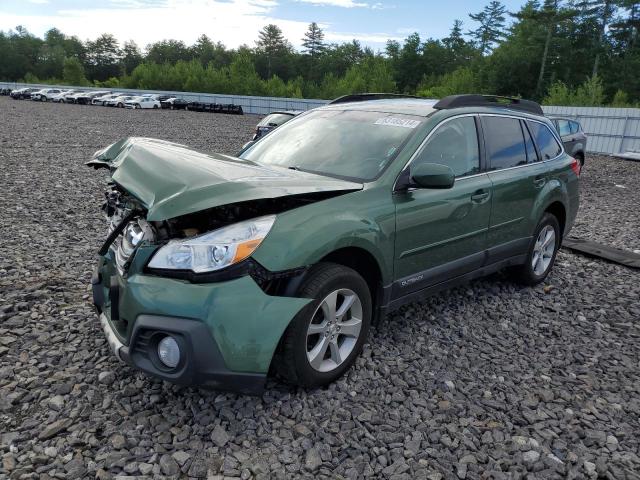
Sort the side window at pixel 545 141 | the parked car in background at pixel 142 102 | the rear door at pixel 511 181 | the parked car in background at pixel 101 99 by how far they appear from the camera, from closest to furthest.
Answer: the rear door at pixel 511 181, the side window at pixel 545 141, the parked car in background at pixel 142 102, the parked car in background at pixel 101 99

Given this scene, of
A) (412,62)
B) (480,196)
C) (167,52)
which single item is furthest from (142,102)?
(167,52)

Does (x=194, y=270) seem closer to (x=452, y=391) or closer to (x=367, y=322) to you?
(x=367, y=322)

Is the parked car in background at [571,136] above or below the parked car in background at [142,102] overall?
above

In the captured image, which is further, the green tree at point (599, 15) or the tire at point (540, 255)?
the green tree at point (599, 15)

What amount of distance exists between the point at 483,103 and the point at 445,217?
128 centimetres

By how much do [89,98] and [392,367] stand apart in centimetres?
4773

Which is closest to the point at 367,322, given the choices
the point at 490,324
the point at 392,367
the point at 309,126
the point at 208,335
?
the point at 392,367

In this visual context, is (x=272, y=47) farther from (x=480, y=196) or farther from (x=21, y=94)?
(x=480, y=196)

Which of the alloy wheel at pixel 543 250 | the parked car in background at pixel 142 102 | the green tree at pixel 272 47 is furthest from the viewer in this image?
the green tree at pixel 272 47

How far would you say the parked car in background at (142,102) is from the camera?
41.8 metres

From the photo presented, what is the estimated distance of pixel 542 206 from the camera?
4.78 metres

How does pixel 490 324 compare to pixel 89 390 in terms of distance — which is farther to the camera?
pixel 490 324

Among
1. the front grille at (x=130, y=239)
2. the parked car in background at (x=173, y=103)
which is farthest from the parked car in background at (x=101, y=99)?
the front grille at (x=130, y=239)

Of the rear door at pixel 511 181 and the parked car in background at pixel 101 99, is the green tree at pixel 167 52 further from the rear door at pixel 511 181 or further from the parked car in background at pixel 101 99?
the rear door at pixel 511 181
